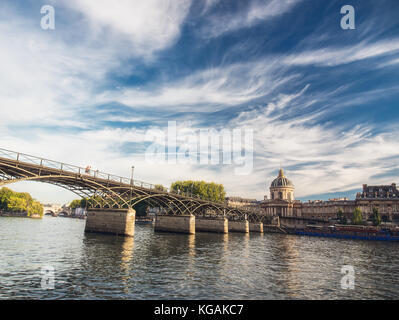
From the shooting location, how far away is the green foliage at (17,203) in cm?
11678

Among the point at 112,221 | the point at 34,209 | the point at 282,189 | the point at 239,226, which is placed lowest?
the point at 239,226

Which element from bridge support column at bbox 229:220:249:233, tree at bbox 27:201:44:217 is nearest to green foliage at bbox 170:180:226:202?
bridge support column at bbox 229:220:249:233

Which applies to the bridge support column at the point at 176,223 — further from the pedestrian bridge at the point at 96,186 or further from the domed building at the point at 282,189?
the domed building at the point at 282,189

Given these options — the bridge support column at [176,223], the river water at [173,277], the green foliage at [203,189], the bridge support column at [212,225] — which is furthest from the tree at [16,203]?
the river water at [173,277]

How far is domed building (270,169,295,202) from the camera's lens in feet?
606

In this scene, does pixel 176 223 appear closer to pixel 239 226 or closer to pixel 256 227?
pixel 239 226

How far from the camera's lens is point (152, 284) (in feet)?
65.0

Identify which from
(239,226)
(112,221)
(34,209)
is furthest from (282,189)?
(112,221)

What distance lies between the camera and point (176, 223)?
70375 millimetres

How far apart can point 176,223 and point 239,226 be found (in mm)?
33117

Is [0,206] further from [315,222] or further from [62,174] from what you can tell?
[315,222]

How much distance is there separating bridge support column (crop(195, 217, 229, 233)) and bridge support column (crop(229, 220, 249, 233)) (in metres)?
12.3

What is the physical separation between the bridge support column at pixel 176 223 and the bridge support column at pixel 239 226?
30923 millimetres
